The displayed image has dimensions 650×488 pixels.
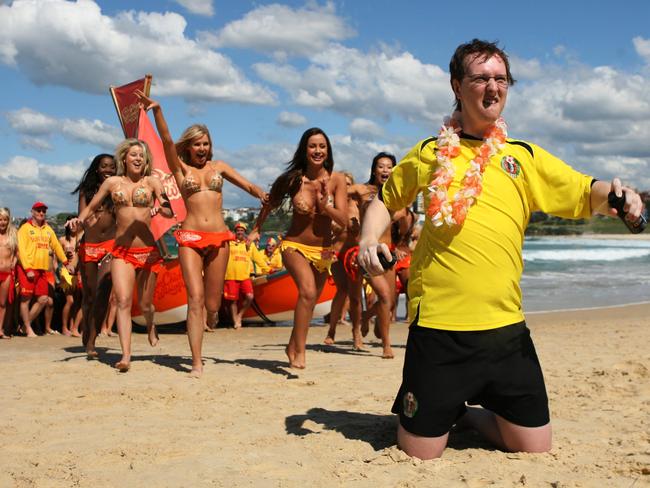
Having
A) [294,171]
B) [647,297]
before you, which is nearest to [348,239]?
[294,171]

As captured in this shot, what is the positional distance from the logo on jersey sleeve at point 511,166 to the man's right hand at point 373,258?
0.80 meters

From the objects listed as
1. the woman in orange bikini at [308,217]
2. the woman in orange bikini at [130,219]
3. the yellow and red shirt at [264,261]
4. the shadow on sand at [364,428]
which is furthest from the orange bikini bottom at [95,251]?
the yellow and red shirt at [264,261]

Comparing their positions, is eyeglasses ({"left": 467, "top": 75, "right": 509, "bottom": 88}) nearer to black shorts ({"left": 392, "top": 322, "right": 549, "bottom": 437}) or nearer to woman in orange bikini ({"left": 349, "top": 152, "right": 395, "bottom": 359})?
black shorts ({"left": 392, "top": 322, "right": 549, "bottom": 437})

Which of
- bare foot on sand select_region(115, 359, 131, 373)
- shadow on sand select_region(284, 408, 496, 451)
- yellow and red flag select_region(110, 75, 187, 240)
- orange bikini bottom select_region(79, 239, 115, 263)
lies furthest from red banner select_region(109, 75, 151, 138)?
shadow on sand select_region(284, 408, 496, 451)

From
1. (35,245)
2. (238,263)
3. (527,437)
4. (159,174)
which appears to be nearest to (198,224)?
(159,174)

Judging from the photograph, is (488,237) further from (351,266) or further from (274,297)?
(274,297)

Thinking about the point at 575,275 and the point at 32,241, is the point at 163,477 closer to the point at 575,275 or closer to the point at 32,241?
the point at 32,241

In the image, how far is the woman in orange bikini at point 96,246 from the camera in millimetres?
7156

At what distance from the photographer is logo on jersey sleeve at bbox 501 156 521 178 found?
3574 millimetres

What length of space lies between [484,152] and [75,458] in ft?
8.40

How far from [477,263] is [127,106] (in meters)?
8.29

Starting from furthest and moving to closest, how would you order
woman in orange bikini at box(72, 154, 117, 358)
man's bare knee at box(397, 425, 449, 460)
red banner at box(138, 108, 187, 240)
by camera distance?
red banner at box(138, 108, 187, 240)
woman in orange bikini at box(72, 154, 117, 358)
man's bare knee at box(397, 425, 449, 460)

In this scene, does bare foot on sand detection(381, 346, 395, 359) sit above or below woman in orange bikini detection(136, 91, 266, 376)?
below

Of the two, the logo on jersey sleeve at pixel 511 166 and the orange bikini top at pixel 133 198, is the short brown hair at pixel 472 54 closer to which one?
the logo on jersey sleeve at pixel 511 166
